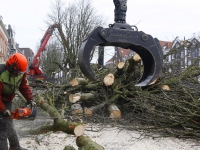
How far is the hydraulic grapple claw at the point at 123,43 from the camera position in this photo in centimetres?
243

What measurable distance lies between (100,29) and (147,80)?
85cm

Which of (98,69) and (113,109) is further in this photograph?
(98,69)

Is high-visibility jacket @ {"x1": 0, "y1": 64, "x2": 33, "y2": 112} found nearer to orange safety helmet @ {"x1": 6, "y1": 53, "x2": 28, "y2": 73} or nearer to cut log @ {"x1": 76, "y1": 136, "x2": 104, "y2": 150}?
orange safety helmet @ {"x1": 6, "y1": 53, "x2": 28, "y2": 73}

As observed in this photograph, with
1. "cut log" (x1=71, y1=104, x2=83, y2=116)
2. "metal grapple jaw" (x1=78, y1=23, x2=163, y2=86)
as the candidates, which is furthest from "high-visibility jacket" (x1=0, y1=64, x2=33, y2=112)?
"cut log" (x1=71, y1=104, x2=83, y2=116)

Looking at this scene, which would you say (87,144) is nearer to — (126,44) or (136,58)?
(126,44)

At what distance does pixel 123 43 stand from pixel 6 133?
2.13 meters

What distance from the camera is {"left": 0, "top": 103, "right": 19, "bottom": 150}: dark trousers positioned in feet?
11.4

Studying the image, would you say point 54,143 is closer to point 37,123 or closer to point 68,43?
point 37,123

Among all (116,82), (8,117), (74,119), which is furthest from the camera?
(116,82)

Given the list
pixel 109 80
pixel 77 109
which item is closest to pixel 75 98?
pixel 77 109

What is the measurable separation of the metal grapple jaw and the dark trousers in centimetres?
167

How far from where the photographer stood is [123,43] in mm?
2627

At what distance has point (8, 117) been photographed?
3502mm

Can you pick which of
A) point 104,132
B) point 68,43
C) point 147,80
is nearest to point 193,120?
point 104,132
